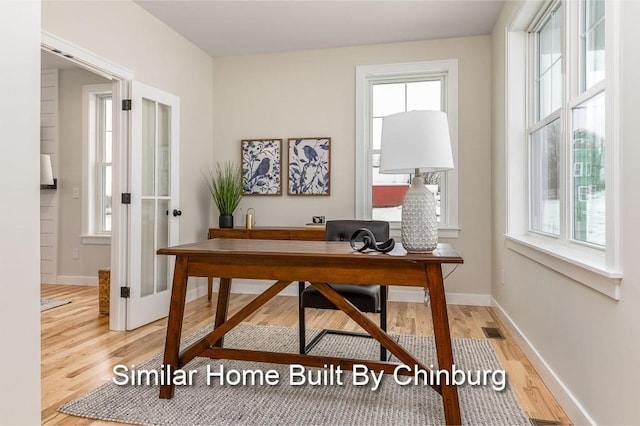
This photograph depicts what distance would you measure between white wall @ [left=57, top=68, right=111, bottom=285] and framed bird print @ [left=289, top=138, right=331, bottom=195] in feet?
8.22

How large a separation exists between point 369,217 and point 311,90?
1.44m

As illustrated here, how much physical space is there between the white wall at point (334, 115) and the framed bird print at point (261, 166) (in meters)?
0.08

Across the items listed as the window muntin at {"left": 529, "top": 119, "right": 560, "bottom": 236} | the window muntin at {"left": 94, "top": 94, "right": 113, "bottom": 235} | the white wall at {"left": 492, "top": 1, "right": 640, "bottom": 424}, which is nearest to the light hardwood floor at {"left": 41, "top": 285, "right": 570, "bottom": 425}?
the white wall at {"left": 492, "top": 1, "right": 640, "bottom": 424}

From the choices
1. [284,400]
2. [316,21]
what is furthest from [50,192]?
[284,400]

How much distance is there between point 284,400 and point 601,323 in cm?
138

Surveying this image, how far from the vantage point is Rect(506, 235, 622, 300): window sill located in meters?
1.50

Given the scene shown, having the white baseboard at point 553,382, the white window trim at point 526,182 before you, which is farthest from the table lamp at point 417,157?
the white baseboard at point 553,382

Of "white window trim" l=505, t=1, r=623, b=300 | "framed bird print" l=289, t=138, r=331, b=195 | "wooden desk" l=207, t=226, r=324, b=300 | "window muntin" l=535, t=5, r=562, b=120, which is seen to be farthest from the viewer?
"framed bird print" l=289, t=138, r=331, b=195

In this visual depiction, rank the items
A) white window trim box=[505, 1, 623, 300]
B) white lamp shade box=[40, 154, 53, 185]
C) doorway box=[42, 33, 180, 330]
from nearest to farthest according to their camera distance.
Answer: white window trim box=[505, 1, 623, 300] < doorway box=[42, 33, 180, 330] < white lamp shade box=[40, 154, 53, 185]

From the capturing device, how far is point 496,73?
3.76 metres

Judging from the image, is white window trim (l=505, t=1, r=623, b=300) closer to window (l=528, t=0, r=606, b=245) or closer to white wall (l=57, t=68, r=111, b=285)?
window (l=528, t=0, r=606, b=245)

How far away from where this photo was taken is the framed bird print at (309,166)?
14.4ft

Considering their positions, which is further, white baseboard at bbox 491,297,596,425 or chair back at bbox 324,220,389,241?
chair back at bbox 324,220,389,241

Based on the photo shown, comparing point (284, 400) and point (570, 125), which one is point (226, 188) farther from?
point (570, 125)
